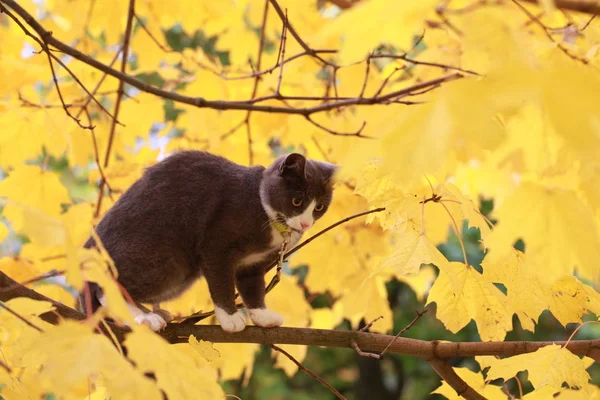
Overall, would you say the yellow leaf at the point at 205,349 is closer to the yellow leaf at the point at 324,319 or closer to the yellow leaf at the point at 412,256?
the yellow leaf at the point at 412,256

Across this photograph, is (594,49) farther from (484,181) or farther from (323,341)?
(484,181)

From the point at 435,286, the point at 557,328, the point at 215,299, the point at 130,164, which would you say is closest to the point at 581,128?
the point at 435,286

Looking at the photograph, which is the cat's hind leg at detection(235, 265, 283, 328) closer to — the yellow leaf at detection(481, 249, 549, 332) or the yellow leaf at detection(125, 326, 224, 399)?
the yellow leaf at detection(481, 249, 549, 332)

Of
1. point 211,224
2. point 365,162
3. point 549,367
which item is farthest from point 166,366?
point 211,224

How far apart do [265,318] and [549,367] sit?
0.67m

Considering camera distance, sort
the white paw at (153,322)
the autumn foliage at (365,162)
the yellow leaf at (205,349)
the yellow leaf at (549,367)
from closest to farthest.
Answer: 1. the autumn foliage at (365,162)
2. the yellow leaf at (549,367)
3. the yellow leaf at (205,349)
4. the white paw at (153,322)

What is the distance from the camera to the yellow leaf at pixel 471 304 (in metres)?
1.26

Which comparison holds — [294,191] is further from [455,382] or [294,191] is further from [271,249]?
[455,382]

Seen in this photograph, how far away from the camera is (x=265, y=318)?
5.12 feet

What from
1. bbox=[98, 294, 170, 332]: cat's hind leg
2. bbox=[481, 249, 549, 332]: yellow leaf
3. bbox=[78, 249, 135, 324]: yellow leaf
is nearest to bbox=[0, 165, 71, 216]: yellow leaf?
bbox=[98, 294, 170, 332]: cat's hind leg

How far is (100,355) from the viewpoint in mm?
739

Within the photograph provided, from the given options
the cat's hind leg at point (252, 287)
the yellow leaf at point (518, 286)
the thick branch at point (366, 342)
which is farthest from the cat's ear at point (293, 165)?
the yellow leaf at point (518, 286)

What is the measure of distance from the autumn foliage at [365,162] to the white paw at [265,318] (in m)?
0.15

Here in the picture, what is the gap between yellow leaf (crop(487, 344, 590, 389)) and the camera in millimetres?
1115
